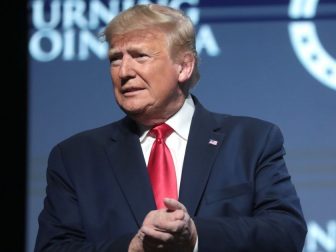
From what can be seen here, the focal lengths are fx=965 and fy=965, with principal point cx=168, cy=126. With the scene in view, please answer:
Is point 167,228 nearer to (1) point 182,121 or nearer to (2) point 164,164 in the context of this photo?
(2) point 164,164

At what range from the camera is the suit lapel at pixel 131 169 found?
206 cm

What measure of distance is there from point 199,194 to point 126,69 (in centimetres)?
33

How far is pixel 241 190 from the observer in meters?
2.05

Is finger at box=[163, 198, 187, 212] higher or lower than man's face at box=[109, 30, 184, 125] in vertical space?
lower

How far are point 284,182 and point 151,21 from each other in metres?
0.46

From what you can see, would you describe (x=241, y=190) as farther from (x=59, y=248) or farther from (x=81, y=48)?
(x=81, y=48)

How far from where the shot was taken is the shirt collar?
218cm

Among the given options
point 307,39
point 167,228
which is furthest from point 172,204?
point 307,39

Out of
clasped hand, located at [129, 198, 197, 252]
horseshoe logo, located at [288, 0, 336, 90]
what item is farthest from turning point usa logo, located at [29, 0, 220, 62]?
clasped hand, located at [129, 198, 197, 252]

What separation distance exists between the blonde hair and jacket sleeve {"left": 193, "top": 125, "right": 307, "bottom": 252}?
31 cm

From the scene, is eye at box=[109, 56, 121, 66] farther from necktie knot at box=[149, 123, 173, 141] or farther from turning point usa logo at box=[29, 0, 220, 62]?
turning point usa logo at box=[29, 0, 220, 62]

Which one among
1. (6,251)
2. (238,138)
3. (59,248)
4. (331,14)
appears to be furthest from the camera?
(331,14)

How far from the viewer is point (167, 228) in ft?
6.03

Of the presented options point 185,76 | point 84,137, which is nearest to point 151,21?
point 185,76
